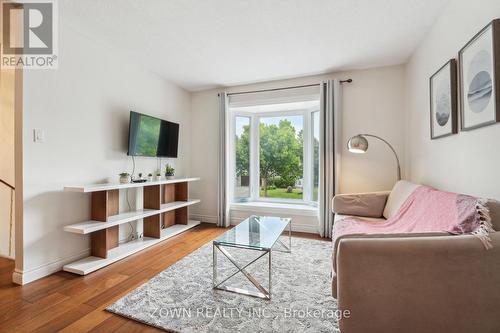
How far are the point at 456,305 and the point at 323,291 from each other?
965mm

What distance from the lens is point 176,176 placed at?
13.1 feet

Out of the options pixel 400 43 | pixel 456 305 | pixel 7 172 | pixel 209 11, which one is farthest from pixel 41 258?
pixel 400 43

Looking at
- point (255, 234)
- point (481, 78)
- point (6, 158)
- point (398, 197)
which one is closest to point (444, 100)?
point (481, 78)

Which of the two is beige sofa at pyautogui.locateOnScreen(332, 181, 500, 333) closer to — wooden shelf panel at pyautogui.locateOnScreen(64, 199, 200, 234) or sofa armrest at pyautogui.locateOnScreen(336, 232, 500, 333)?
sofa armrest at pyautogui.locateOnScreen(336, 232, 500, 333)

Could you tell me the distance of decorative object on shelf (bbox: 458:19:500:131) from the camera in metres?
1.36

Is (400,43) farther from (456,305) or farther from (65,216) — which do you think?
(65,216)

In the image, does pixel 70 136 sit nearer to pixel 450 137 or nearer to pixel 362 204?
pixel 362 204

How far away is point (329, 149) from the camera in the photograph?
10.8ft

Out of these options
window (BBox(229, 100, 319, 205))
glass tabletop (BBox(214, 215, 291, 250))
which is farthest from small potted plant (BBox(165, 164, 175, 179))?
glass tabletop (BBox(214, 215, 291, 250))

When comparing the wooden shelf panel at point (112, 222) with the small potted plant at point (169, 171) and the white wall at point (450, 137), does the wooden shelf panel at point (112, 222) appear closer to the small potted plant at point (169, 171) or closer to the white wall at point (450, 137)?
the small potted plant at point (169, 171)

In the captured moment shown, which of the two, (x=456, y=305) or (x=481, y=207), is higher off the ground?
(x=481, y=207)

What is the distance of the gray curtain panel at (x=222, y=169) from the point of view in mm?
3930

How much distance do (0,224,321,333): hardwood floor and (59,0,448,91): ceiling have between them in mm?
2469

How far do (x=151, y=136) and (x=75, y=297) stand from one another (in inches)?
80.4
